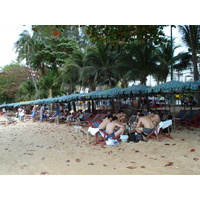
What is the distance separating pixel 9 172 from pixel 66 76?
1647 centimetres

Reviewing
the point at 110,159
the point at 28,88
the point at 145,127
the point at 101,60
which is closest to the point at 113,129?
the point at 145,127

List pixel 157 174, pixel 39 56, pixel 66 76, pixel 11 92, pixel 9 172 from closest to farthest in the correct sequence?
1. pixel 157 174
2. pixel 9 172
3. pixel 66 76
4. pixel 39 56
5. pixel 11 92

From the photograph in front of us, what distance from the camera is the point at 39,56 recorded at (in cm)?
2611

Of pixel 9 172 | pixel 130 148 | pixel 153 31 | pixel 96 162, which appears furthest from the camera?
pixel 153 31

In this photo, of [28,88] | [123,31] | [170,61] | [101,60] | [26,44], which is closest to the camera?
[123,31]

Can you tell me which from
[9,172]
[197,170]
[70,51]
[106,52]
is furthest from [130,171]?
[70,51]

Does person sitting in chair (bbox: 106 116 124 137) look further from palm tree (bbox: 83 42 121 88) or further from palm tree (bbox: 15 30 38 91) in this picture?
palm tree (bbox: 15 30 38 91)

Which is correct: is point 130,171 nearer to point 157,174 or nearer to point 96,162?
point 157,174

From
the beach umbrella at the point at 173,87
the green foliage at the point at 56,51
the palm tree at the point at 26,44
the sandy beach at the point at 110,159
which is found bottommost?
the sandy beach at the point at 110,159

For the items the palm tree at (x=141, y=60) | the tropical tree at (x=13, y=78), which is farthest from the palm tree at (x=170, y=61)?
the tropical tree at (x=13, y=78)

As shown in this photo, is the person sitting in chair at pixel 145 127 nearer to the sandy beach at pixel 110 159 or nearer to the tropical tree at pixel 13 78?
the sandy beach at pixel 110 159

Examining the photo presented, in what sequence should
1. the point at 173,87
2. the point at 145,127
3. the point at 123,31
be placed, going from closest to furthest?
the point at 145,127 < the point at 173,87 < the point at 123,31

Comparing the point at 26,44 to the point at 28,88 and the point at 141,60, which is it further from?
the point at 141,60

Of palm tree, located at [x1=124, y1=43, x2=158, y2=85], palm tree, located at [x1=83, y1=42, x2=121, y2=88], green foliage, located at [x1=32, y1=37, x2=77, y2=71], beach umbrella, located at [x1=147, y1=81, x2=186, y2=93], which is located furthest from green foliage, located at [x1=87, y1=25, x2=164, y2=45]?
green foliage, located at [x1=32, y1=37, x2=77, y2=71]
